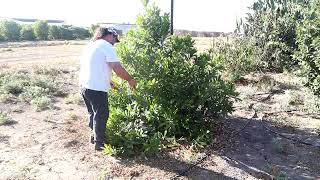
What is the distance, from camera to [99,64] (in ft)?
16.9

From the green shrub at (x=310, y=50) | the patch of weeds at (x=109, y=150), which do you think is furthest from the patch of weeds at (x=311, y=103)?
the patch of weeds at (x=109, y=150)

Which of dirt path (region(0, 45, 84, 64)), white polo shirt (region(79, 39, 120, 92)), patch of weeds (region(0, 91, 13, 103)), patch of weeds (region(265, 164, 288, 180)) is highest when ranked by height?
white polo shirt (region(79, 39, 120, 92))

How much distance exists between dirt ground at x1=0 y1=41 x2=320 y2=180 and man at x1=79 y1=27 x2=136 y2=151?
1.92 ft

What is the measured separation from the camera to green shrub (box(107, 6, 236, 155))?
5.54 metres

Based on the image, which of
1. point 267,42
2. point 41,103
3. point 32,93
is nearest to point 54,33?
point 267,42

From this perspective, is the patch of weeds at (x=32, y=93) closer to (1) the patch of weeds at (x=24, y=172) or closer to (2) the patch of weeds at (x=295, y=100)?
(1) the patch of weeds at (x=24, y=172)

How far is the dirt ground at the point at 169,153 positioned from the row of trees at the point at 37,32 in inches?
1524

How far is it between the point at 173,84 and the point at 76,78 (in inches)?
233

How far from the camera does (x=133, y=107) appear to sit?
18.6 ft

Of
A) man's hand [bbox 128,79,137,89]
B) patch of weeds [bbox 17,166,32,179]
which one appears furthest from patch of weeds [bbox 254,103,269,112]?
patch of weeds [bbox 17,166,32,179]

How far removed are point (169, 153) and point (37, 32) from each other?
4457 cm

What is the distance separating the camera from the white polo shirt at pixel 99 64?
5117 mm

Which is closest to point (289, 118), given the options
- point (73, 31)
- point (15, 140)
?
point (15, 140)

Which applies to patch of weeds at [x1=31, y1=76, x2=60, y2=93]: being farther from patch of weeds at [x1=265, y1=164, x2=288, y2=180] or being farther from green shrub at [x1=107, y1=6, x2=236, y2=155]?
patch of weeds at [x1=265, y1=164, x2=288, y2=180]
